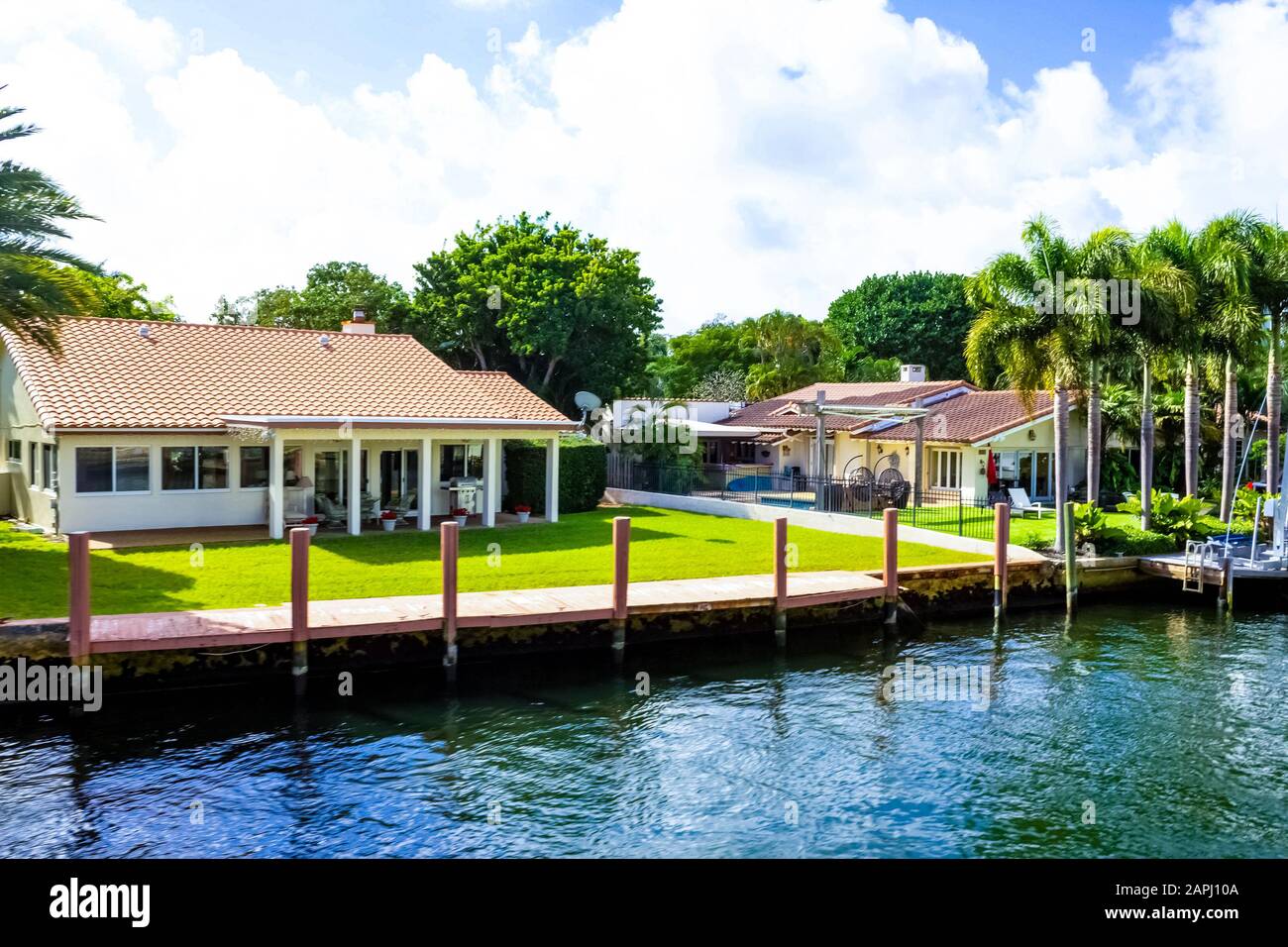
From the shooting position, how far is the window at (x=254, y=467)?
26.9 meters

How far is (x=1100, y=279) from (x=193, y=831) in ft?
79.1

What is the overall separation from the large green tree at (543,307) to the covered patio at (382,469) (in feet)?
51.8

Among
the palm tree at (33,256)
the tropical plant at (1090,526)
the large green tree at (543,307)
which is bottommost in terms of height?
the tropical plant at (1090,526)

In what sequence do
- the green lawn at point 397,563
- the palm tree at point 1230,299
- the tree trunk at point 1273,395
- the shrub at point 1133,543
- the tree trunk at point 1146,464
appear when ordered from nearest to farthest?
1. the green lawn at point 397,563
2. the shrub at point 1133,543
3. the tree trunk at point 1146,464
4. the tree trunk at point 1273,395
5. the palm tree at point 1230,299

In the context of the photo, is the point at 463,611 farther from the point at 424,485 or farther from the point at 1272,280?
the point at 1272,280

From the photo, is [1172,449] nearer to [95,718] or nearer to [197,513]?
[197,513]

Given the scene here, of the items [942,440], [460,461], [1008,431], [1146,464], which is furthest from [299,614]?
[1008,431]

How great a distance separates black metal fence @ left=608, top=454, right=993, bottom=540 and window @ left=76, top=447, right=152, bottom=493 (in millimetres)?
16091

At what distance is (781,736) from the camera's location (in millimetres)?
15203

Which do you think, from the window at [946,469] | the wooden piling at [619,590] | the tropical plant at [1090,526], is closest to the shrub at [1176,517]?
the tropical plant at [1090,526]

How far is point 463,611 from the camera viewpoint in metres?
17.7

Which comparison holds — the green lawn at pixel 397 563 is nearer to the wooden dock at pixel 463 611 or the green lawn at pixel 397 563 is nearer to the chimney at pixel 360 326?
the wooden dock at pixel 463 611

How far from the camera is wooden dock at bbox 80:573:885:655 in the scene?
51.0 ft
